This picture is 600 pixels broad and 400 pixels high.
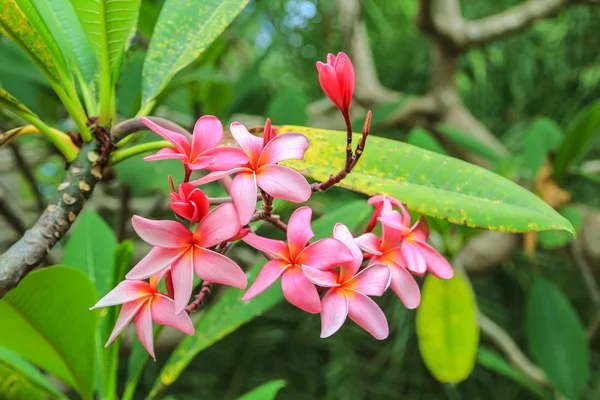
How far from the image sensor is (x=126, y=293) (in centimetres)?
34

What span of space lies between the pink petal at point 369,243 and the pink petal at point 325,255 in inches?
1.7

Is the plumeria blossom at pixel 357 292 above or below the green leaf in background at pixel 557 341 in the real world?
above

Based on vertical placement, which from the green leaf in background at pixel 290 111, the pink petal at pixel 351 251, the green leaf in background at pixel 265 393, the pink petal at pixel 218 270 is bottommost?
the green leaf in background at pixel 265 393

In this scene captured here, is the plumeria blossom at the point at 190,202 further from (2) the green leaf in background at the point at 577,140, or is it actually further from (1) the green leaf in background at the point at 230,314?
(2) the green leaf in background at the point at 577,140

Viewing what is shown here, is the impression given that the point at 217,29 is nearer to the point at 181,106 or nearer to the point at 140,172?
the point at 140,172

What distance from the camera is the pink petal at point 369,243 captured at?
0.37m

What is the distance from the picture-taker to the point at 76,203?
1.33 feet

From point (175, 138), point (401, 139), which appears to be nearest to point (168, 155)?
point (175, 138)

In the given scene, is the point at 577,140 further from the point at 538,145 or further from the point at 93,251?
the point at 93,251

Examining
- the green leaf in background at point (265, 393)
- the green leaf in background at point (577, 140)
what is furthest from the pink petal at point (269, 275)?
the green leaf in background at point (577, 140)

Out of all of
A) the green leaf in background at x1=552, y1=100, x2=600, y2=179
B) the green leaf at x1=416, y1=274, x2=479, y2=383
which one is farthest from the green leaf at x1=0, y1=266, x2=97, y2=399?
the green leaf in background at x1=552, y1=100, x2=600, y2=179

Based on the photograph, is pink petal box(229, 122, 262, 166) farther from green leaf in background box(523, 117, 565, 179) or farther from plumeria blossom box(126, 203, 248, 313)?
green leaf in background box(523, 117, 565, 179)

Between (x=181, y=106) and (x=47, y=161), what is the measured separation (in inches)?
18.9

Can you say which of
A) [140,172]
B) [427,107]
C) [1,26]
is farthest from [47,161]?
[1,26]
